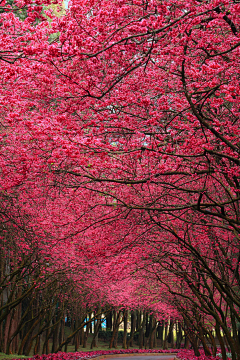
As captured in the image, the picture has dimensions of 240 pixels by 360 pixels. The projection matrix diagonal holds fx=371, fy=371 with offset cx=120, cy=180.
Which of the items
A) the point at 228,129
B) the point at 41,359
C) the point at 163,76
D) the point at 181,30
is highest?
the point at 163,76

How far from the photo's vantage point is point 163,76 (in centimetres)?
838

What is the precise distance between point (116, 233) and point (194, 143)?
6.98 meters

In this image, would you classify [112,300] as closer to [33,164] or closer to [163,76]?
[33,164]

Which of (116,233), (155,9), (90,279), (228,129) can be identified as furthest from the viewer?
(90,279)

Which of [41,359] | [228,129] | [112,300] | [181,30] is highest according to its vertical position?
[181,30]

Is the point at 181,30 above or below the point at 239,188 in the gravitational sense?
above

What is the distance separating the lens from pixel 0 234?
16.8 m

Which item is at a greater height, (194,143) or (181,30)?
(181,30)

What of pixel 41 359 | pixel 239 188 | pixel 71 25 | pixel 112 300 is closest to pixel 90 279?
pixel 112 300

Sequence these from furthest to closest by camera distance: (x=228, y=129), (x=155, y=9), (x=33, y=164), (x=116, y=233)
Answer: (x=116, y=233)
(x=33, y=164)
(x=228, y=129)
(x=155, y=9)

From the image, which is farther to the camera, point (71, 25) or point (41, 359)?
point (41, 359)

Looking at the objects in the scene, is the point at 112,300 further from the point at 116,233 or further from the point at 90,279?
the point at 116,233

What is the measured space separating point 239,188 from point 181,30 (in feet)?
13.2

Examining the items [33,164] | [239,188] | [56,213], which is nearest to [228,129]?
[239,188]
